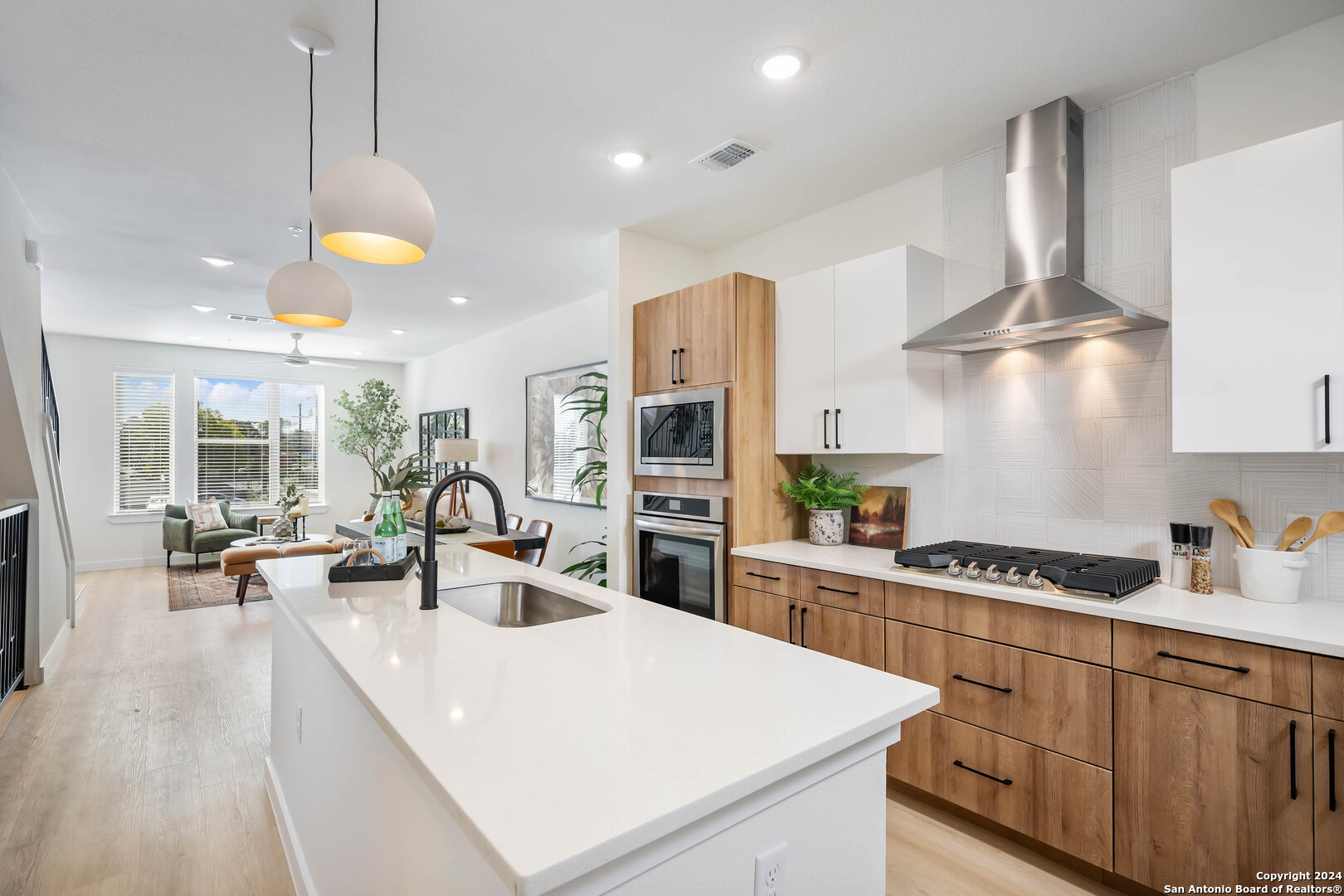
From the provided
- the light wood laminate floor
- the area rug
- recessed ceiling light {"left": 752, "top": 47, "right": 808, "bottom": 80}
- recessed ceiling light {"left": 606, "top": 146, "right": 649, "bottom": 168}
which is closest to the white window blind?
the area rug

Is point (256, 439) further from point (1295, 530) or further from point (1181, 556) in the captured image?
point (1295, 530)

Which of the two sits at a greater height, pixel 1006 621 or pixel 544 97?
pixel 544 97

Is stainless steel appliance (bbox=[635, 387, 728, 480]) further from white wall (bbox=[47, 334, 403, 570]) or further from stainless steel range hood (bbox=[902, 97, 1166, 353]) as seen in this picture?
white wall (bbox=[47, 334, 403, 570])

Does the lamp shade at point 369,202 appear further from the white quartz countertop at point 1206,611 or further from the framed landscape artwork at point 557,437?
the framed landscape artwork at point 557,437

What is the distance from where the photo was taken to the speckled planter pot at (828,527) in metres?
3.15

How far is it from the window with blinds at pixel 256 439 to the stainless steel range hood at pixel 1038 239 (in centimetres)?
847

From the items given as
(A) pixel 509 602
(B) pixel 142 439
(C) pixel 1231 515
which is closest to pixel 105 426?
(B) pixel 142 439

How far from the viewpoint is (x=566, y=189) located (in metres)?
3.24

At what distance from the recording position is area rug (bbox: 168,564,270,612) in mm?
5777

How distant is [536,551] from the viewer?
4.82 metres

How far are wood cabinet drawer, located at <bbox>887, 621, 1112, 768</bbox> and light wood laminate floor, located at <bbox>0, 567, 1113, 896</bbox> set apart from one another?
441 millimetres

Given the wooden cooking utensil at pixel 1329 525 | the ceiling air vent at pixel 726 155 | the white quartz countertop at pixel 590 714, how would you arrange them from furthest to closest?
1. the ceiling air vent at pixel 726 155
2. the wooden cooking utensil at pixel 1329 525
3. the white quartz countertop at pixel 590 714

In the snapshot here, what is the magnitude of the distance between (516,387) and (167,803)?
4471 mm

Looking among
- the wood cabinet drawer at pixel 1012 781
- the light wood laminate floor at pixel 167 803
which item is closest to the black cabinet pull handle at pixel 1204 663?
the wood cabinet drawer at pixel 1012 781
